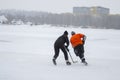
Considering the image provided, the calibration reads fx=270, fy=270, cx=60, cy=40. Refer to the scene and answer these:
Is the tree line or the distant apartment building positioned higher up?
the distant apartment building

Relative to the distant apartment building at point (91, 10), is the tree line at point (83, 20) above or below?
below

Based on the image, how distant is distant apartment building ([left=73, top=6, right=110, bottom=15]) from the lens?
14475 centimetres

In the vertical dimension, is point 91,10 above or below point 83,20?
above

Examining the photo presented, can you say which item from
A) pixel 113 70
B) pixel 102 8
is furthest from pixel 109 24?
pixel 113 70

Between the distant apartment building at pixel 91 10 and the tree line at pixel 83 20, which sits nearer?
the tree line at pixel 83 20

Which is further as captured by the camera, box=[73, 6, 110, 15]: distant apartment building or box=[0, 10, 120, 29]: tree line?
box=[73, 6, 110, 15]: distant apartment building

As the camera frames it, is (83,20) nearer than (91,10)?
Yes

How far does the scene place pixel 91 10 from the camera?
150250 millimetres

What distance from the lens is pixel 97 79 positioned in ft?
25.9

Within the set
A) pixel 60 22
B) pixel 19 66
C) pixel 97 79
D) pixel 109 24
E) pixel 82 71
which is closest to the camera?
pixel 97 79

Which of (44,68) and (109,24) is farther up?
(44,68)

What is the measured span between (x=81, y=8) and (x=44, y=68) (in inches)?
5725

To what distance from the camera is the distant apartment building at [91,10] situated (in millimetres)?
144750

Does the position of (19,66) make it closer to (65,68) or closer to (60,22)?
(65,68)
